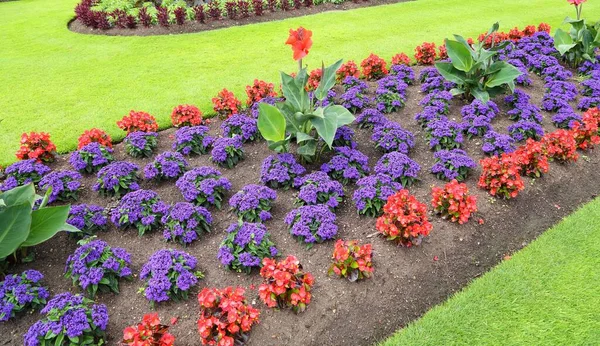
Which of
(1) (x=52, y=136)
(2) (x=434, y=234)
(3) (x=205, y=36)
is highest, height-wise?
(3) (x=205, y=36)

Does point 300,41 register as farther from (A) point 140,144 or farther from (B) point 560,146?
(B) point 560,146

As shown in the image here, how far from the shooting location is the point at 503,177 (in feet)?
15.2

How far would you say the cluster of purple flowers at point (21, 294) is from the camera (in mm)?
3443

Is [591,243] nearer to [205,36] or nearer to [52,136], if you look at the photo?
[52,136]

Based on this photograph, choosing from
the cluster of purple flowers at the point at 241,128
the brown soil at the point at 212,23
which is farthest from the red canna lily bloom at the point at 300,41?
the brown soil at the point at 212,23

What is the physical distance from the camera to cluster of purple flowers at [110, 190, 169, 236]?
434cm

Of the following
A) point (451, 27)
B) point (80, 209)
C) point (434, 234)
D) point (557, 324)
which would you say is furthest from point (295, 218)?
point (451, 27)

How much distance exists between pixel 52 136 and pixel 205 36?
4701 millimetres

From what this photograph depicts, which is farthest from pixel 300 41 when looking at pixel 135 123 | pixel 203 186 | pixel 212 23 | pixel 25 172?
pixel 212 23

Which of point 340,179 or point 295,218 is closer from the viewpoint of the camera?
point 295,218

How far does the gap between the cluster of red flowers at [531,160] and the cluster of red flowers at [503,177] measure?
0.29m

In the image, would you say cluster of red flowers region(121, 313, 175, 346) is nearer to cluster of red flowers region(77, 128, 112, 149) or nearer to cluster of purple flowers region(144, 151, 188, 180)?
cluster of purple flowers region(144, 151, 188, 180)

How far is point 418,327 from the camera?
3.56 m

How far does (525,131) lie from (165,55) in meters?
6.81
